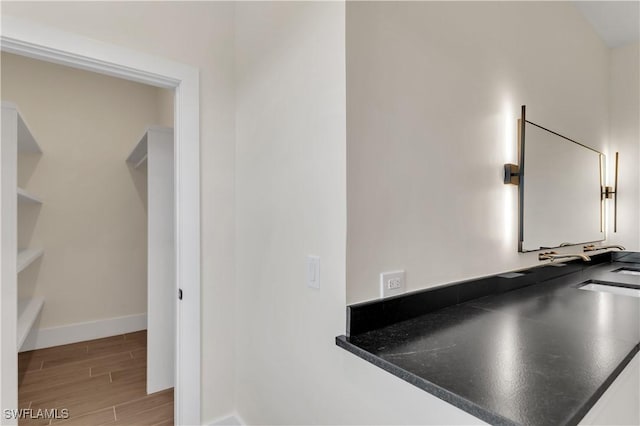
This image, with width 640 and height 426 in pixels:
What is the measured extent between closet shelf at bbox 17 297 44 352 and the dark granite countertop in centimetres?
218

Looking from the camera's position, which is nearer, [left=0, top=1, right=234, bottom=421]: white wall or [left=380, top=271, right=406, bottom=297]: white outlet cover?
[left=380, top=271, right=406, bottom=297]: white outlet cover

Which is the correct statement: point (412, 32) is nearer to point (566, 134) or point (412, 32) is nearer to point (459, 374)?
point (459, 374)

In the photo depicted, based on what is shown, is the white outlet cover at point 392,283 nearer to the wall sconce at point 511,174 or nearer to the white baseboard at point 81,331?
the wall sconce at point 511,174

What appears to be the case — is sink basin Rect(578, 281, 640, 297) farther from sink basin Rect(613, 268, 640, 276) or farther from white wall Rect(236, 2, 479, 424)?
white wall Rect(236, 2, 479, 424)

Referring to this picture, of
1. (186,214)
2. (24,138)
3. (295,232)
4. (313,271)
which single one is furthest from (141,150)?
(313,271)

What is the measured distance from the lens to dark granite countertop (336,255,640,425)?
0.73 metres

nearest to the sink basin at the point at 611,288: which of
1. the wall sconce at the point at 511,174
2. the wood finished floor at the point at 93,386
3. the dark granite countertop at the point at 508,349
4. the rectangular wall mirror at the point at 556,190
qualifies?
the rectangular wall mirror at the point at 556,190

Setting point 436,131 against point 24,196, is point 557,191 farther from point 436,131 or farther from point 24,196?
point 24,196

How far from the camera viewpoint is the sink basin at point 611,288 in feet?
6.47

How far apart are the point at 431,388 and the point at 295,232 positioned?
748mm

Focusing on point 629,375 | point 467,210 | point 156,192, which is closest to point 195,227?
point 156,192

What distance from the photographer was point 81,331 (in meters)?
3.31

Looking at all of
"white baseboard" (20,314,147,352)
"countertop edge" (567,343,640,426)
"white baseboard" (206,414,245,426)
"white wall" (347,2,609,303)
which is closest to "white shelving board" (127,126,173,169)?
"white baseboard" (20,314,147,352)

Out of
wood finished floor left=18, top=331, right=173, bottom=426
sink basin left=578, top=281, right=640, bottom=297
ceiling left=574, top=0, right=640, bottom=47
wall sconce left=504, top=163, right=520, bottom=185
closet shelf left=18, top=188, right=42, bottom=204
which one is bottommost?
wood finished floor left=18, top=331, right=173, bottom=426
